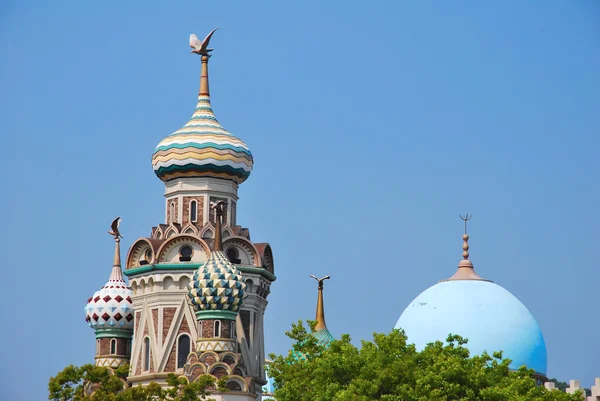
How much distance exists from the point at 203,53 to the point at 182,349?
12.8 metres

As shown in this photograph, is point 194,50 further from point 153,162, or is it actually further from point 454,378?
point 454,378

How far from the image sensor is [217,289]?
59.1m

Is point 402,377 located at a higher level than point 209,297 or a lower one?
lower

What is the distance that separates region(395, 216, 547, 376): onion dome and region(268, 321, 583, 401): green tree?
8499 mm

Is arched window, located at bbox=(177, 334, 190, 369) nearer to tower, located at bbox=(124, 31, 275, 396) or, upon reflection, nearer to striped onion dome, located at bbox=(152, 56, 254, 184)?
tower, located at bbox=(124, 31, 275, 396)

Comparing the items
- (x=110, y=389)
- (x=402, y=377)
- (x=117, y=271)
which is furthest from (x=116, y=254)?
(x=402, y=377)

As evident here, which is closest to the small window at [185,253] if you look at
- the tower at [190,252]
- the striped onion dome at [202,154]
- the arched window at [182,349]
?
the tower at [190,252]

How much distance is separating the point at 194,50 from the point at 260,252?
9.21 meters

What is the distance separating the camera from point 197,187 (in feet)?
216

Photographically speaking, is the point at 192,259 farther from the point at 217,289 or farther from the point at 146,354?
the point at 217,289

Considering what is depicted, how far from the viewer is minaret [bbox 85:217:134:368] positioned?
2574 inches

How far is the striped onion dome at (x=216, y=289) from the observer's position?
5912 cm

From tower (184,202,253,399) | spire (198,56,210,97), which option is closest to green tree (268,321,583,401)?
tower (184,202,253,399)

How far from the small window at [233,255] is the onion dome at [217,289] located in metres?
4.63
